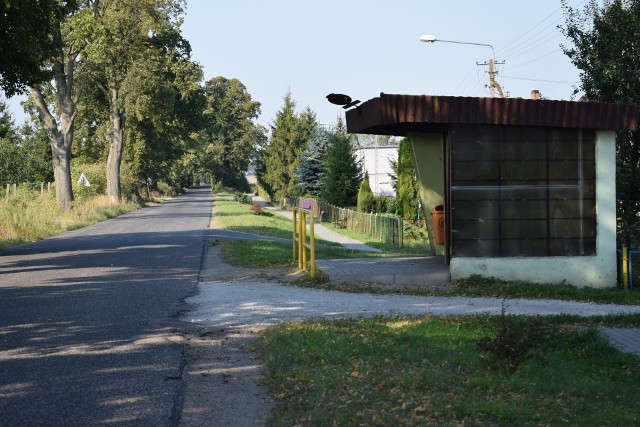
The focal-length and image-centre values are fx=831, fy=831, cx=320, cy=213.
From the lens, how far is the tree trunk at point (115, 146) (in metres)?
56.3

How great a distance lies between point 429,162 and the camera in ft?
60.5

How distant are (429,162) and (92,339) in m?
10.6

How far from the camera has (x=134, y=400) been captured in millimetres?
6805

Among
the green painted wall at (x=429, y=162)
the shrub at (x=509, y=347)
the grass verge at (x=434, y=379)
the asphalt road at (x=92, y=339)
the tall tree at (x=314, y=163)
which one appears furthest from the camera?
the tall tree at (x=314, y=163)

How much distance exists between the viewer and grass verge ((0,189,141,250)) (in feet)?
93.7

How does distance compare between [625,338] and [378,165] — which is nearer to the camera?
[625,338]

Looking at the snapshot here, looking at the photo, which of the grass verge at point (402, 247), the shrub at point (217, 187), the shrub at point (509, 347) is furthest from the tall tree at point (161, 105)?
the shrub at point (217, 187)

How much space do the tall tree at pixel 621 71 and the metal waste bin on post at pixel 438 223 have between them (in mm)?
3732

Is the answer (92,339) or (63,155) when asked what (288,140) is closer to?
(63,155)

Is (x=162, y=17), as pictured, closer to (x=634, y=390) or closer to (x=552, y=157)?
(x=552, y=157)

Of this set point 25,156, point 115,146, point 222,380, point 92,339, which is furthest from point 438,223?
point 25,156

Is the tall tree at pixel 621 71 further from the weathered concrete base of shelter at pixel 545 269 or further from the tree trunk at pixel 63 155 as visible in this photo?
the tree trunk at pixel 63 155

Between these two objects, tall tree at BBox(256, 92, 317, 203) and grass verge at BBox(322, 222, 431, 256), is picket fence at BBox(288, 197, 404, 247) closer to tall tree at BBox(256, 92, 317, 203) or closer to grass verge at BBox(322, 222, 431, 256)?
grass verge at BBox(322, 222, 431, 256)

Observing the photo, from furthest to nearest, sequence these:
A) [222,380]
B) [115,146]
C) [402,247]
Answer: 1. [115,146]
2. [402,247]
3. [222,380]
